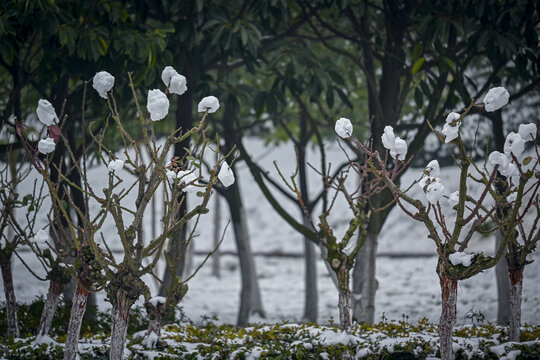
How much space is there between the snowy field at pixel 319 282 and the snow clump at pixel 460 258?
5.54 feet

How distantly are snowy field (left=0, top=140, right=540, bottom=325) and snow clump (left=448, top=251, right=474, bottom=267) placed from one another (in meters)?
1.69

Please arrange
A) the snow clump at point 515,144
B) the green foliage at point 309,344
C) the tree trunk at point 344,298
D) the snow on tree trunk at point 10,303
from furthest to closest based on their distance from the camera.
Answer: the snow on tree trunk at point 10,303, the tree trunk at point 344,298, the green foliage at point 309,344, the snow clump at point 515,144

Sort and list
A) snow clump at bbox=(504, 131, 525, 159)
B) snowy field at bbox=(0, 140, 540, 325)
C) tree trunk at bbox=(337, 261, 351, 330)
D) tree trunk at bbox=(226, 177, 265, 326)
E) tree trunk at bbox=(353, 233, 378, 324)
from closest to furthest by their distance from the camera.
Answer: snow clump at bbox=(504, 131, 525, 159), tree trunk at bbox=(337, 261, 351, 330), tree trunk at bbox=(353, 233, 378, 324), tree trunk at bbox=(226, 177, 265, 326), snowy field at bbox=(0, 140, 540, 325)

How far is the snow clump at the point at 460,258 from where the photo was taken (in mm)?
2916

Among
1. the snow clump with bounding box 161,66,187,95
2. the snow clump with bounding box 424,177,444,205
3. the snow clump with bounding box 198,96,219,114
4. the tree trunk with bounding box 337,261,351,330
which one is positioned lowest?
the tree trunk with bounding box 337,261,351,330

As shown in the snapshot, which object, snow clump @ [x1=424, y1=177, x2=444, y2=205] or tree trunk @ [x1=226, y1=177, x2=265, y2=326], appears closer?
snow clump @ [x1=424, y1=177, x2=444, y2=205]

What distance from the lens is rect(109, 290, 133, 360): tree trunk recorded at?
3.01 meters

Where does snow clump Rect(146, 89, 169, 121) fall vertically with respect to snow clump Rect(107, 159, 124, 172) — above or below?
above

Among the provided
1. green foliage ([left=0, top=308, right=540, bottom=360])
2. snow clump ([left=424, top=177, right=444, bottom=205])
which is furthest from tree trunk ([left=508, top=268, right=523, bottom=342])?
snow clump ([left=424, top=177, right=444, bottom=205])

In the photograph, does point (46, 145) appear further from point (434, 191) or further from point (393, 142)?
point (434, 191)

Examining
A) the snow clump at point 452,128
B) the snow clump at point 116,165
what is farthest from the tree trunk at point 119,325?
the snow clump at point 452,128

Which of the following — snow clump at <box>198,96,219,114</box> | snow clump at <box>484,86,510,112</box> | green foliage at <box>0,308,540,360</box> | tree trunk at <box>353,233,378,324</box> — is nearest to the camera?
snow clump at <box>484,86,510,112</box>

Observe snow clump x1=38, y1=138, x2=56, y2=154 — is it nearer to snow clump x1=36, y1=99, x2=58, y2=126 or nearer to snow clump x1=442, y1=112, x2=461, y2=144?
snow clump x1=36, y1=99, x2=58, y2=126

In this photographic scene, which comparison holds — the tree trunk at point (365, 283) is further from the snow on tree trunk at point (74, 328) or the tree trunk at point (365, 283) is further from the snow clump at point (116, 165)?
the snow clump at point (116, 165)
